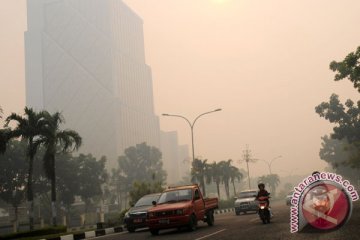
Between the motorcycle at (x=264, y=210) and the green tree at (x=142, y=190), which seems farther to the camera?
the green tree at (x=142, y=190)

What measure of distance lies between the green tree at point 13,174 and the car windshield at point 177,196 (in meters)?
47.8

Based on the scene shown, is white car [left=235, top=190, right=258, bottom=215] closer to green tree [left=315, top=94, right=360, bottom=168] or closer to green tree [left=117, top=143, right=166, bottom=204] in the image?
green tree [left=315, top=94, right=360, bottom=168]

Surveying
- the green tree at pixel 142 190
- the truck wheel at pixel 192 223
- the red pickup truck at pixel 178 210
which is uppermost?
the green tree at pixel 142 190

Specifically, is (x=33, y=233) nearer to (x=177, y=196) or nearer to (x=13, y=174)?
(x=177, y=196)

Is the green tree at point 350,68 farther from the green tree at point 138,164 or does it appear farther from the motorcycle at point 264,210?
the green tree at point 138,164

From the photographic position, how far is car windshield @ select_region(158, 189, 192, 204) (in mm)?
16716

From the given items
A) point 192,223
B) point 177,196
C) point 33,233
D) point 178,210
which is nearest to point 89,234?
point 33,233

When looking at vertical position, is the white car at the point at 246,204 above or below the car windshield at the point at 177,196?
below

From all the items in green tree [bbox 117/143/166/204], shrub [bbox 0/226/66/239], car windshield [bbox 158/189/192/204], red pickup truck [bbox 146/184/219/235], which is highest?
green tree [bbox 117/143/166/204]

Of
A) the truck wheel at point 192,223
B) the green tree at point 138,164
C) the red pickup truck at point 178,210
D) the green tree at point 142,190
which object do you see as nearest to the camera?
the red pickup truck at point 178,210

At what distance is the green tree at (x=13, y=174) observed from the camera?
59.9m

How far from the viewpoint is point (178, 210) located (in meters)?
15.3

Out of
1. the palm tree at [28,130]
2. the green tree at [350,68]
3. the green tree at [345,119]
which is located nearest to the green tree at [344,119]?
the green tree at [345,119]
